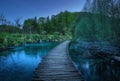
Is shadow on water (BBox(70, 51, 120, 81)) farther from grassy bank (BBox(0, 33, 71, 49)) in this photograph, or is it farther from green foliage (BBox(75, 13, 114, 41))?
grassy bank (BBox(0, 33, 71, 49))

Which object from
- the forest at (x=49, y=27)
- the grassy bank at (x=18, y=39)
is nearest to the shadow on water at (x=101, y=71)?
the grassy bank at (x=18, y=39)

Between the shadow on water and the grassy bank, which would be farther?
the grassy bank

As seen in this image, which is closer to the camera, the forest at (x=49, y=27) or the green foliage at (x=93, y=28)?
the green foliage at (x=93, y=28)

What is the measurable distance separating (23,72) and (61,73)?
11.3 feet

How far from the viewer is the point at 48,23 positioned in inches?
2335

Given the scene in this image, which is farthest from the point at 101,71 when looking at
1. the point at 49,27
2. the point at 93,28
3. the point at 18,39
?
the point at 49,27

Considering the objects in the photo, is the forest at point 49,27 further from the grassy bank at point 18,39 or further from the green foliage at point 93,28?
the green foliage at point 93,28

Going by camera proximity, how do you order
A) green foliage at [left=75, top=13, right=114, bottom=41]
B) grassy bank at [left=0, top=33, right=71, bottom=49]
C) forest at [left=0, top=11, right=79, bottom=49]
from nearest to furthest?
green foliage at [left=75, top=13, right=114, bottom=41]
grassy bank at [left=0, top=33, right=71, bottom=49]
forest at [left=0, top=11, right=79, bottom=49]

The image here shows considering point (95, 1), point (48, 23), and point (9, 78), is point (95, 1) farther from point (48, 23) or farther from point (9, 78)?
point (48, 23)

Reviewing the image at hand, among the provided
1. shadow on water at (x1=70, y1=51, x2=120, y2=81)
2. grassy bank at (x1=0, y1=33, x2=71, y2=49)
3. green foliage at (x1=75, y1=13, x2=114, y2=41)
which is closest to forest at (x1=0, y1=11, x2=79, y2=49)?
grassy bank at (x1=0, y1=33, x2=71, y2=49)

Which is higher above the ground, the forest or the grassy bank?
the forest

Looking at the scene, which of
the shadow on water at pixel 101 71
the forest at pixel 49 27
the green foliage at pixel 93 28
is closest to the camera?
the shadow on water at pixel 101 71


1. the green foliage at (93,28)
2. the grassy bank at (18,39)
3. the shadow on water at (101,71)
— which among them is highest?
the green foliage at (93,28)

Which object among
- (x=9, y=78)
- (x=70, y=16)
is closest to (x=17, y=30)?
(x=70, y=16)
